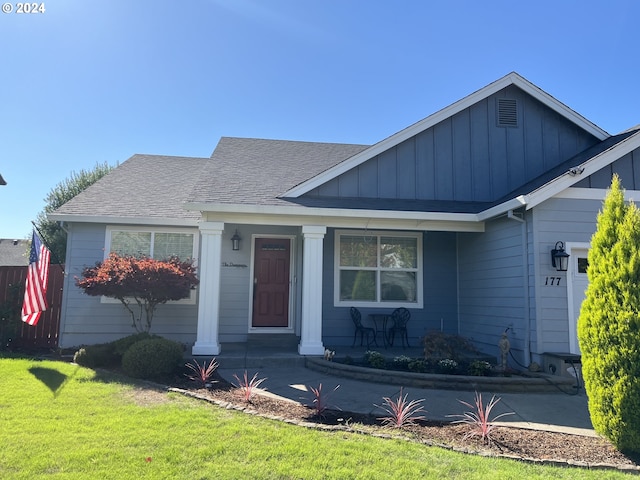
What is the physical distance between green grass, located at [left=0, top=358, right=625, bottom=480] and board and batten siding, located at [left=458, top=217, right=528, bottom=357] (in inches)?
164

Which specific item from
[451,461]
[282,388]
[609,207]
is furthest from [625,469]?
[282,388]

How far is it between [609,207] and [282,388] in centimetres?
465

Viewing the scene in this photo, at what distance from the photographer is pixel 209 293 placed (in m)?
7.56

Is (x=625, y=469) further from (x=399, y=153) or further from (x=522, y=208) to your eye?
(x=399, y=153)

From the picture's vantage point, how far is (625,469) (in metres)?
3.48

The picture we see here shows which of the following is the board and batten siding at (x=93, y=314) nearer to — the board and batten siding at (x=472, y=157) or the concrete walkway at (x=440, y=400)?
the concrete walkway at (x=440, y=400)

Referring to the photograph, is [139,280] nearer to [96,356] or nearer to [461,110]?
[96,356]

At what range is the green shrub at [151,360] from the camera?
6.26 meters

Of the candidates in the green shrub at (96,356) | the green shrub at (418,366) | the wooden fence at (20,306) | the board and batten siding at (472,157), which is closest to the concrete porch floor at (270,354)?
the green shrub at (418,366)

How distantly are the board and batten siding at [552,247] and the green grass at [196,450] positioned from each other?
3.70m

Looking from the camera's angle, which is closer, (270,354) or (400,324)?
(270,354)

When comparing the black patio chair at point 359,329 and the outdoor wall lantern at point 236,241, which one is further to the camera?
the outdoor wall lantern at point 236,241

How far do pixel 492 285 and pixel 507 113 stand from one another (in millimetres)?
4169

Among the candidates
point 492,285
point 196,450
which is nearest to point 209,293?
point 196,450
